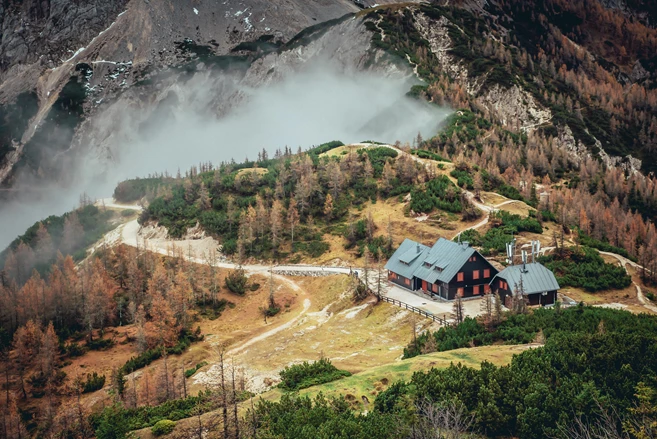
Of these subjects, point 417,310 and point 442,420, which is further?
point 417,310

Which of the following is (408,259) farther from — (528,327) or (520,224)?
(528,327)

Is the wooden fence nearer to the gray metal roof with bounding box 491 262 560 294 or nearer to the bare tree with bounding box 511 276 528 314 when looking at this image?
the bare tree with bounding box 511 276 528 314

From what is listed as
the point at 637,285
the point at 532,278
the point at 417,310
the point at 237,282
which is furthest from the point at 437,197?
the point at 417,310

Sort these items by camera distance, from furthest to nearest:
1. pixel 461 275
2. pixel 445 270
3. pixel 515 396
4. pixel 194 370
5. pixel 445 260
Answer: pixel 445 260
pixel 445 270
pixel 461 275
pixel 194 370
pixel 515 396

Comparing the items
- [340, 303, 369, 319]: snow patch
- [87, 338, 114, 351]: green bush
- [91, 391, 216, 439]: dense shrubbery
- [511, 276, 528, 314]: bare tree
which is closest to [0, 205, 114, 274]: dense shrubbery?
[87, 338, 114, 351]: green bush

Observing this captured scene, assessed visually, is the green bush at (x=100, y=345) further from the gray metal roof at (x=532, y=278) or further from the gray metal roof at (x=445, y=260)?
the gray metal roof at (x=532, y=278)

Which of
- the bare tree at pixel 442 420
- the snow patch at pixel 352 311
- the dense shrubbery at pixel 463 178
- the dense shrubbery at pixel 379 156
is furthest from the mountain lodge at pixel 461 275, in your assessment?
the dense shrubbery at pixel 379 156

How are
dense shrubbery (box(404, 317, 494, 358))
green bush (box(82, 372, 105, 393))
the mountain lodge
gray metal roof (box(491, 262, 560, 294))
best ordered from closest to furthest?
dense shrubbery (box(404, 317, 494, 358))
gray metal roof (box(491, 262, 560, 294))
the mountain lodge
green bush (box(82, 372, 105, 393))
